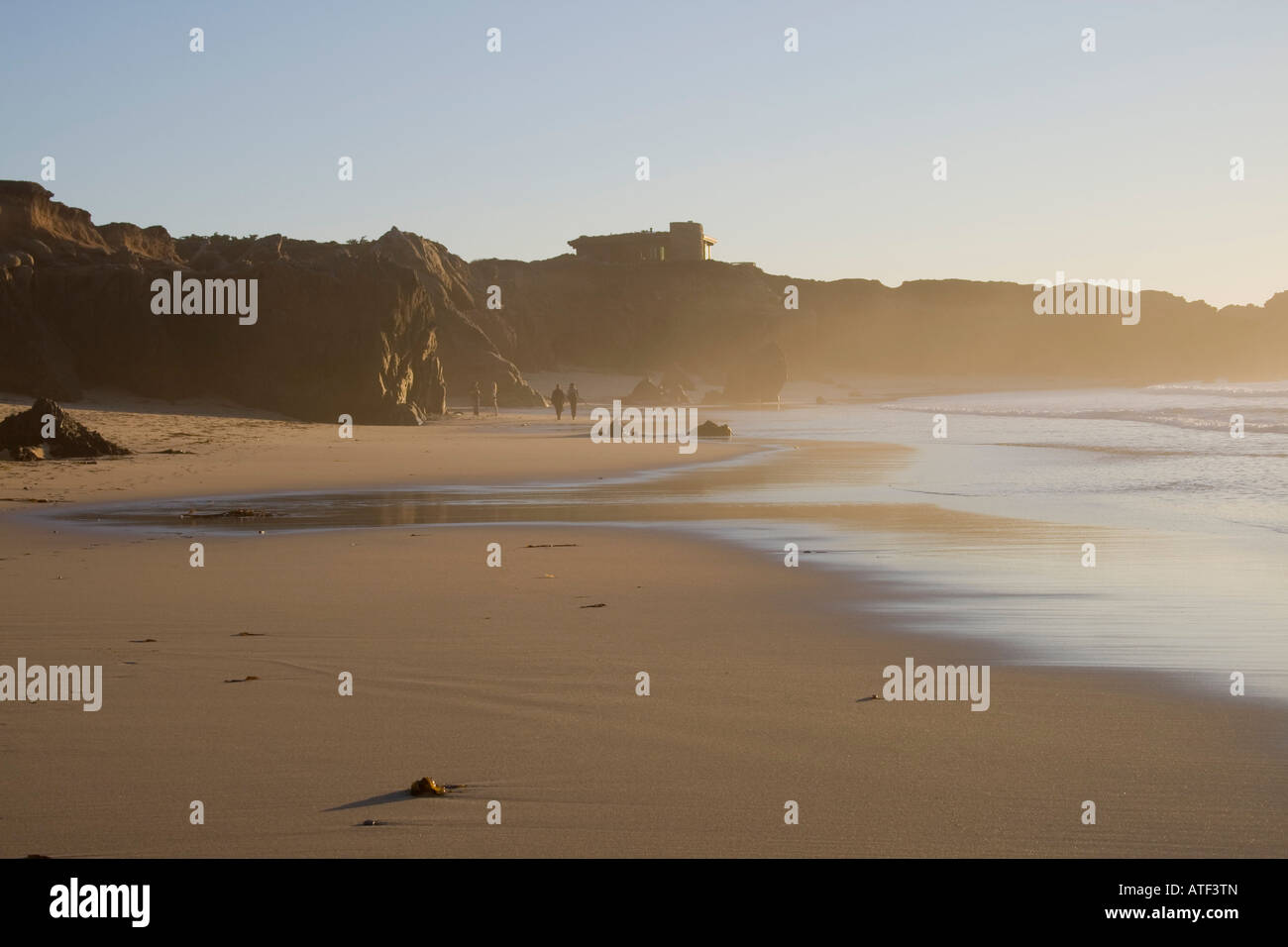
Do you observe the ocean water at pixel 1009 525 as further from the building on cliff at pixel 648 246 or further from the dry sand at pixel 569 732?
the building on cliff at pixel 648 246

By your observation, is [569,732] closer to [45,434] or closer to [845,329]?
[45,434]

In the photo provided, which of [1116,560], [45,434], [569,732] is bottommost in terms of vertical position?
[569,732]

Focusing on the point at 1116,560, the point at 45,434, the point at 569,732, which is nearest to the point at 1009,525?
the point at 1116,560

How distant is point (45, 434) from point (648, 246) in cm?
13824

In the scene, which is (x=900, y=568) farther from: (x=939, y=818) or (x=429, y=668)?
(x=939, y=818)

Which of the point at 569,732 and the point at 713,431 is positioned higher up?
the point at 713,431

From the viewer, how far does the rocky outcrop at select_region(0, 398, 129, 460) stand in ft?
69.7

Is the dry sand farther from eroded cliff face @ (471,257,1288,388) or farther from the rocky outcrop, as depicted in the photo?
eroded cliff face @ (471,257,1288,388)

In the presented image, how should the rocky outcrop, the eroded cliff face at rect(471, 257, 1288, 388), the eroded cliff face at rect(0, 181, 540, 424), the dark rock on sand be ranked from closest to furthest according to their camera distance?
the rocky outcrop < the eroded cliff face at rect(0, 181, 540, 424) < the dark rock on sand < the eroded cliff face at rect(471, 257, 1288, 388)

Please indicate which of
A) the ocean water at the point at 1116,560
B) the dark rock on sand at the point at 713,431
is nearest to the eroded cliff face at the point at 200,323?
the dark rock on sand at the point at 713,431

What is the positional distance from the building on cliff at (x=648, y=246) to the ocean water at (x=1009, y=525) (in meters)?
129

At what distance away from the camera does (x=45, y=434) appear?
2147 cm

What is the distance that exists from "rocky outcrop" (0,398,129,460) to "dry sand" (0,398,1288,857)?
42.0 feet

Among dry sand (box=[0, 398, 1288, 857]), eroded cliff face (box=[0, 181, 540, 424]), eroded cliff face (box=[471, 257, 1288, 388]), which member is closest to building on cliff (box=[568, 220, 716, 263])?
eroded cliff face (box=[471, 257, 1288, 388])
